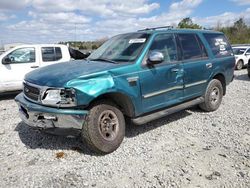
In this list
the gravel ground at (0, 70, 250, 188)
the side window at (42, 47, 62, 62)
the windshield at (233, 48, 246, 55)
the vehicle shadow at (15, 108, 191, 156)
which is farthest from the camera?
the windshield at (233, 48, 246, 55)

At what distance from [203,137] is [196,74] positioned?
1410 millimetres

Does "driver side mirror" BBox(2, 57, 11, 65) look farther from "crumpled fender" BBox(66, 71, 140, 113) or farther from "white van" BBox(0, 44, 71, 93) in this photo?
"crumpled fender" BBox(66, 71, 140, 113)

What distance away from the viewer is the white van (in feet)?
24.8

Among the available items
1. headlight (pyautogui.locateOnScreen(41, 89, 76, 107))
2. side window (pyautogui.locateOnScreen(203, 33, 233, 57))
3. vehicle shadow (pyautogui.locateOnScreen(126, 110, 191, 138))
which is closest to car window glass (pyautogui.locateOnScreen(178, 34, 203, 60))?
side window (pyautogui.locateOnScreen(203, 33, 233, 57))

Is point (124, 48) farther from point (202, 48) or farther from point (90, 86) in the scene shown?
point (202, 48)

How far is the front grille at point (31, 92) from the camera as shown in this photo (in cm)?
374

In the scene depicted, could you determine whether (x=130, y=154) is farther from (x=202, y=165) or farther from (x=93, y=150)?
(x=202, y=165)

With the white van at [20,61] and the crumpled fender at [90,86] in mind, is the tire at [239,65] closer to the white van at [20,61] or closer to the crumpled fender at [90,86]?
the white van at [20,61]

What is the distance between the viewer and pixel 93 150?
387 centimetres

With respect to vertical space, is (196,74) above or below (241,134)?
above

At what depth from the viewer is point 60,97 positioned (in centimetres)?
347

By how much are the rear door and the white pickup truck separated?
485 cm

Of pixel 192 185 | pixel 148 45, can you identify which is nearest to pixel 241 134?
pixel 192 185

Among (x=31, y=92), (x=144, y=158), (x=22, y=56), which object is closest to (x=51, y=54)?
(x=22, y=56)
